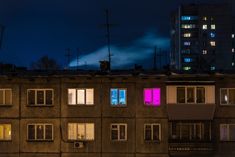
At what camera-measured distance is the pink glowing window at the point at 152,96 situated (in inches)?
1781

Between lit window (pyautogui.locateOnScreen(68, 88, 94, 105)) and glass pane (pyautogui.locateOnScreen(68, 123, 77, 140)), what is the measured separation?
74.0 inches

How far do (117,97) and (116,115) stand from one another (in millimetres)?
1531

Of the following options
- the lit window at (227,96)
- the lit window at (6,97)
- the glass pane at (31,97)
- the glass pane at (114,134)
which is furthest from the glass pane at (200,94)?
the lit window at (6,97)

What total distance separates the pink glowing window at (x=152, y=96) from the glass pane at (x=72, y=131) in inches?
253

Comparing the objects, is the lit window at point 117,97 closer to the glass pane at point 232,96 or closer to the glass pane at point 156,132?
the glass pane at point 156,132

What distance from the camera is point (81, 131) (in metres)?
45.7

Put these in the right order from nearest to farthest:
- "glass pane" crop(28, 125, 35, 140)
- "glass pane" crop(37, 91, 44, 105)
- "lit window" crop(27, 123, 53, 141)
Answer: "lit window" crop(27, 123, 53, 141) < "glass pane" crop(28, 125, 35, 140) < "glass pane" crop(37, 91, 44, 105)

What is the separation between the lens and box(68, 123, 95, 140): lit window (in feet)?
150

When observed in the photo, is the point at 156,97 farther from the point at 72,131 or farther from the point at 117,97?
the point at 72,131

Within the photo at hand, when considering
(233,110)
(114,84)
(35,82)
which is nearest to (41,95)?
(35,82)

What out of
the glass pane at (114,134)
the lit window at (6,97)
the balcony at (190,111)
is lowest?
the glass pane at (114,134)

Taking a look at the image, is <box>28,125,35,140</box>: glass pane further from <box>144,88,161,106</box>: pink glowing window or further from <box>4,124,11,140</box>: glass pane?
<box>144,88,161,106</box>: pink glowing window

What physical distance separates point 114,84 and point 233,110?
10.2m

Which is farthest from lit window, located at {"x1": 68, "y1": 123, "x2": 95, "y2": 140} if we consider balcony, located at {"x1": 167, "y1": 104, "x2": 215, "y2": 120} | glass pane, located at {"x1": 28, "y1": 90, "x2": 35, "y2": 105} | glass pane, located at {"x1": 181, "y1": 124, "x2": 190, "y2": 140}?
glass pane, located at {"x1": 181, "y1": 124, "x2": 190, "y2": 140}
